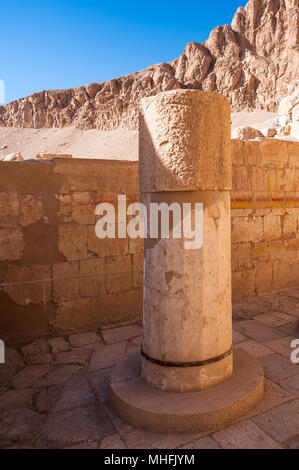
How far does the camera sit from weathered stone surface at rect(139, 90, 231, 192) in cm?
253

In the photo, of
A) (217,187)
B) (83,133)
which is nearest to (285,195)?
(217,187)

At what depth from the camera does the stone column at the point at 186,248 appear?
8.33 feet

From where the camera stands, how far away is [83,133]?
206 feet

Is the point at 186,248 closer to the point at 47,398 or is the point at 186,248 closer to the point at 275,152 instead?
the point at 47,398

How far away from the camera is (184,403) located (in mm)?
2482

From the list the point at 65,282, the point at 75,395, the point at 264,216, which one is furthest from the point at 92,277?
the point at 264,216

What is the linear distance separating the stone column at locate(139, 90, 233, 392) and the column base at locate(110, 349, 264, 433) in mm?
95

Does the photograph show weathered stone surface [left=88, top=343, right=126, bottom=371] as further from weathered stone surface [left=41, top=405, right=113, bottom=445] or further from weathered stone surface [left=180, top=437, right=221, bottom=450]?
weathered stone surface [left=180, top=437, right=221, bottom=450]

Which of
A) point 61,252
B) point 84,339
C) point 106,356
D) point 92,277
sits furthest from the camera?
point 92,277

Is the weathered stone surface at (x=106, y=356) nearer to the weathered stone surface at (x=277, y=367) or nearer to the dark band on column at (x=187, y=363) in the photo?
the dark band on column at (x=187, y=363)

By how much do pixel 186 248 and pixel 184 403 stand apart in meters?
1.15

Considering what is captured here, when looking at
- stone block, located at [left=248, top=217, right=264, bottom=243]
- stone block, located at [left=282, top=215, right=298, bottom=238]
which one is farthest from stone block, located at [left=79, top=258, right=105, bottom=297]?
stone block, located at [left=282, top=215, right=298, bottom=238]

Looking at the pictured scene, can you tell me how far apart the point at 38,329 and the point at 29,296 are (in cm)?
45
